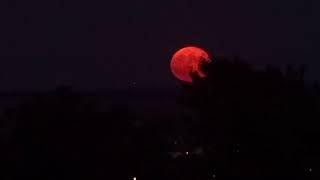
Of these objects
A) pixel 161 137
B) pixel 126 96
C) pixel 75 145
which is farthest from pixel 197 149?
pixel 126 96

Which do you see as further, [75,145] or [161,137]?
[161,137]

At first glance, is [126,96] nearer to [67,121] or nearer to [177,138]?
[177,138]

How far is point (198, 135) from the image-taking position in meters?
25.8

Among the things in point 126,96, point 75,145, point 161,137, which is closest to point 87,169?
point 75,145

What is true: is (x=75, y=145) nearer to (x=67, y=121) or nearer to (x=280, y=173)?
(x=67, y=121)

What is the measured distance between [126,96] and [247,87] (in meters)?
24.2

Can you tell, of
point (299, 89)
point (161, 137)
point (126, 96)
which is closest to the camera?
point (299, 89)

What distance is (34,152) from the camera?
23297mm

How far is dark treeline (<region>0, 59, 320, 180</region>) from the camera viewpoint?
925 inches

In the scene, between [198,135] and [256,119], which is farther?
[198,135]

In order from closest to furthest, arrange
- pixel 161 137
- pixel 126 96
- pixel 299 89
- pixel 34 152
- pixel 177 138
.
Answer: pixel 34 152
pixel 299 89
pixel 161 137
pixel 177 138
pixel 126 96

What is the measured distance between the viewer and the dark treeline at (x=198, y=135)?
77.1ft

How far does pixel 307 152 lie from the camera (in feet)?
78.3

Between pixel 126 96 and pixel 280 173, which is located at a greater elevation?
pixel 126 96
